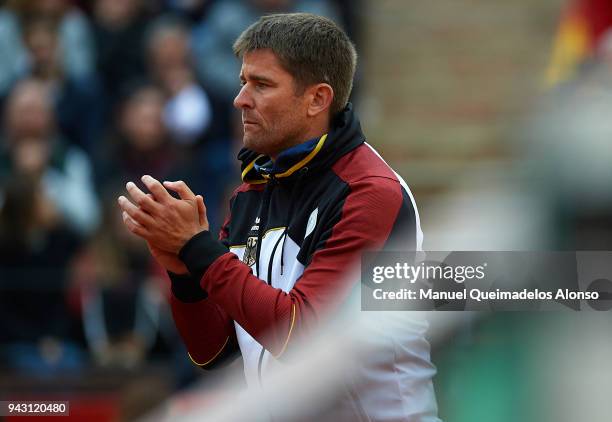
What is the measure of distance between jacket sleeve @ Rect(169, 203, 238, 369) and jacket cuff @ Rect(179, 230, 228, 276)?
21cm

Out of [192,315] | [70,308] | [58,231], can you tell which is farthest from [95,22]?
[192,315]

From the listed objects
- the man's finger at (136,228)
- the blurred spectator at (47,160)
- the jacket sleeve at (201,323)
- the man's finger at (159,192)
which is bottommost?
the jacket sleeve at (201,323)

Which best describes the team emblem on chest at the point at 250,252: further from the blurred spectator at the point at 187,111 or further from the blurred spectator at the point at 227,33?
the blurred spectator at the point at 227,33

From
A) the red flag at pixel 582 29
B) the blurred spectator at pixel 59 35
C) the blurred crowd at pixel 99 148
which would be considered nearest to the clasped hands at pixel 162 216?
the blurred crowd at pixel 99 148

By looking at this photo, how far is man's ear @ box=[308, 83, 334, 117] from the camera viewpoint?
3.18m

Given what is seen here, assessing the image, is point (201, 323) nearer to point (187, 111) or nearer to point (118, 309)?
point (118, 309)

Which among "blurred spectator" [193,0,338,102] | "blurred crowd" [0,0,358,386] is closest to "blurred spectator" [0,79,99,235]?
"blurred crowd" [0,0,358,386]

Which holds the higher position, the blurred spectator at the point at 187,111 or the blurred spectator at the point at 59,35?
the blurred spectator at the point at 59,35

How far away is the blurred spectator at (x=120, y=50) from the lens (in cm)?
839

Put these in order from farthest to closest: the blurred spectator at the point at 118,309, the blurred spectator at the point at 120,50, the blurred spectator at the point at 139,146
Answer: the blurred spectator at the point at 120,50, the blurred spectator at the point at 139,146, the blurred spectator at the point at 118,309

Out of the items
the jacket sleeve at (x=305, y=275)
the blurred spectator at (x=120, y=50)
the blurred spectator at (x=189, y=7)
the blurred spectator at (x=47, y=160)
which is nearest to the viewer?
the jacket sleeve at (x=305, y=275)

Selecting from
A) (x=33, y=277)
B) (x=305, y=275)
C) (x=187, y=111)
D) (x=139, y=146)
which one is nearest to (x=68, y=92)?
(x=139, y=146)

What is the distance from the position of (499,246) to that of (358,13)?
672cm

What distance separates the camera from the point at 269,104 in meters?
3.17
